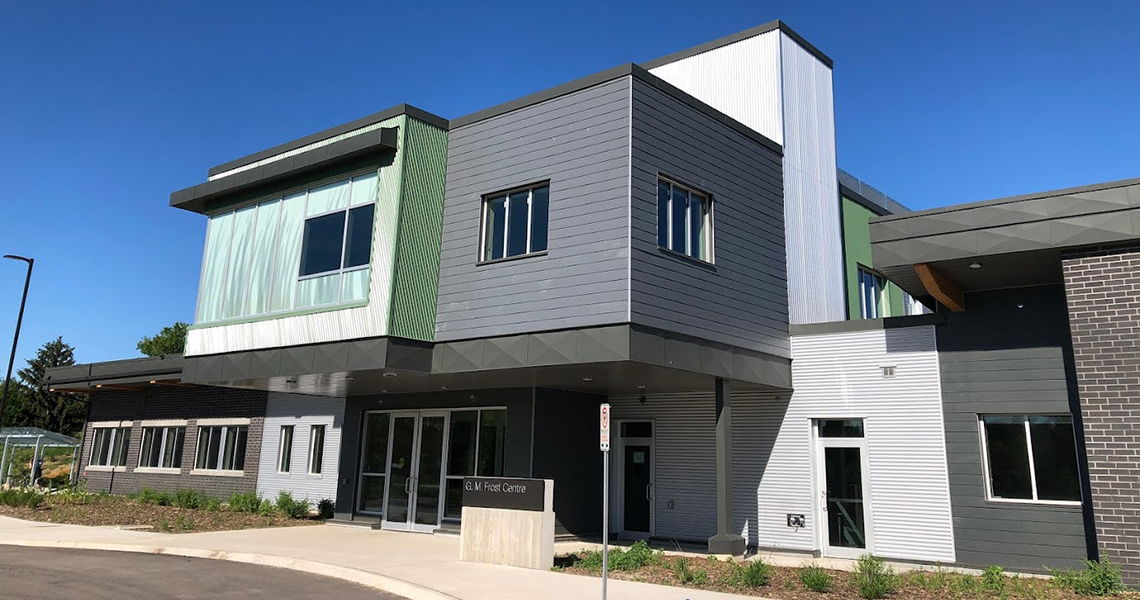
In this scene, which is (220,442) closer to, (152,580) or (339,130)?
(339,130)

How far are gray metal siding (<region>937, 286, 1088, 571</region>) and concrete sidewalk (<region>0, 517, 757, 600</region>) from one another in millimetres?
5719

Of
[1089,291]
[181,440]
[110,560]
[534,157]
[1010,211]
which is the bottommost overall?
[110,560]

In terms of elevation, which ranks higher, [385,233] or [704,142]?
[704,142]

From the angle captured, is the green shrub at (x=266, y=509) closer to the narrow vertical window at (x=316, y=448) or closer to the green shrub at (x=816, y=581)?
the narrow vertical window at (x=316, y=448)

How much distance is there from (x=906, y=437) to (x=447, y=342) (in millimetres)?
8493

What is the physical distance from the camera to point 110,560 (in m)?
13.1

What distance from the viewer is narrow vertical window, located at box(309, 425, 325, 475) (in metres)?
21.9

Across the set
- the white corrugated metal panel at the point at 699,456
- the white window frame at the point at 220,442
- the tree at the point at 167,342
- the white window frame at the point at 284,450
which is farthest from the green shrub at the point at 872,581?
the tree at the point at 167,342

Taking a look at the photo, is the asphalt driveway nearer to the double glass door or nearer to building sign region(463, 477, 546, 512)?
building sign region(463, 477, 546, 512)

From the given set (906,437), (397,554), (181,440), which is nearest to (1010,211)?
(906,437)

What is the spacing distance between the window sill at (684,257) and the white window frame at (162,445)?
18775mm

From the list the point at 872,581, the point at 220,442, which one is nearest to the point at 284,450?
the point at 220,442

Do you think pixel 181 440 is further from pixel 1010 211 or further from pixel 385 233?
pixel 1010 211

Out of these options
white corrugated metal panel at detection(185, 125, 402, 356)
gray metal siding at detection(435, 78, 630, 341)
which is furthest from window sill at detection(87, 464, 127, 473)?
gray metal siding at detection(435, 78, 630, 341)
